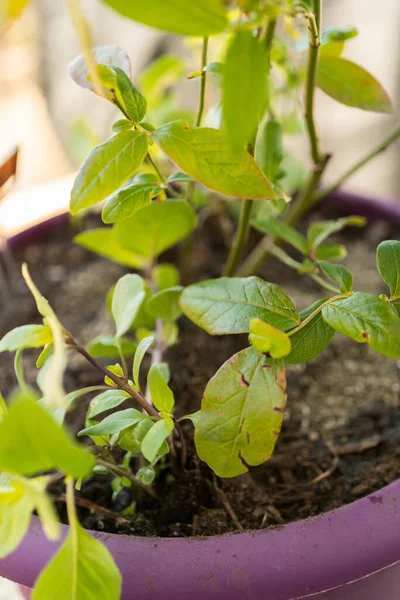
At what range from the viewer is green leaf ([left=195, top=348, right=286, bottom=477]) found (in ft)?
1.33

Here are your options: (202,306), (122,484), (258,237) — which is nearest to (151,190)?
(202,306)

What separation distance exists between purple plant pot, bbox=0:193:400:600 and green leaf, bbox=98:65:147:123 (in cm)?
29

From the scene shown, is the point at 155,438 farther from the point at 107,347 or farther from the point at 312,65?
the point at 312,65

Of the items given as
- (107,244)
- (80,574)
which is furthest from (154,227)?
(80,574)

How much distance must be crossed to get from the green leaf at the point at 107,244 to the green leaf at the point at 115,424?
0.95ft

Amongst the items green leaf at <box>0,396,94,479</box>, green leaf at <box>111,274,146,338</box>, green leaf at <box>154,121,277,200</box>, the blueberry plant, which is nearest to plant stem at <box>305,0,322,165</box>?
the blueberry plant

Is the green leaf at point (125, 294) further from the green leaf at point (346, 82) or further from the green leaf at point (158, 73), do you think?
the green leaf at point (158, 73)

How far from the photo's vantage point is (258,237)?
0.97 metres

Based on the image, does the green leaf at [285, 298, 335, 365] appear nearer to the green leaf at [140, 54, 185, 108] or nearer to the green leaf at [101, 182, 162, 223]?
the green leaf at [101, 182, 162, 223]

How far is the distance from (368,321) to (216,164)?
5.6 inches

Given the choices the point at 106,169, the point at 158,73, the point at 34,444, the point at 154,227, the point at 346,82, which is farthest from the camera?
the point at 158,73

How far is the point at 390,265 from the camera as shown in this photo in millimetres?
434

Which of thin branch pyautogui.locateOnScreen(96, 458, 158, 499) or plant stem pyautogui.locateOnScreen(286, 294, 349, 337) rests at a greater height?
A: plant stem pyautogui.locateOnScreen(286, 294, 349, 337)

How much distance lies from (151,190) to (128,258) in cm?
27
